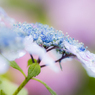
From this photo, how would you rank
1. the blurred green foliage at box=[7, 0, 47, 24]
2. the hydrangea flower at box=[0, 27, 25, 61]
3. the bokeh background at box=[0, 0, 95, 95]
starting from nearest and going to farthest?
the hydrangea flower at box=[0, 27, 25, 61], the bokeh background at box=[0, 0, 95, 95], the blurred green foliage at box=[7, 0, 47, 24]

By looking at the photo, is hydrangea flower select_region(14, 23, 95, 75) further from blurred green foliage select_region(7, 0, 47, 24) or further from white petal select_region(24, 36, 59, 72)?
blurred green foliage select_region(7, 0, 47, 24)

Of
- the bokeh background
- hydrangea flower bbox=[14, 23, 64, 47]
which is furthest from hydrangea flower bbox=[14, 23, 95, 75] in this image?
the bokeh background

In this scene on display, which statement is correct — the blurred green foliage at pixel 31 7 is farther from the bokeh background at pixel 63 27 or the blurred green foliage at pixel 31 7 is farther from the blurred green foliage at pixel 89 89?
the blurred green foliage at pixel 89 89

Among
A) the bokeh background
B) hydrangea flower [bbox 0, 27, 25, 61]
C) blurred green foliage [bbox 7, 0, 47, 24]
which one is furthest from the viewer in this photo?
blurred green foliage [bbox 7, 0, 47, 24]

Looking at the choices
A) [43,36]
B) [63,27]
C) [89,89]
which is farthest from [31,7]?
[43,36]

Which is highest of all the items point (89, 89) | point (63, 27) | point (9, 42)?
point (63, 27)

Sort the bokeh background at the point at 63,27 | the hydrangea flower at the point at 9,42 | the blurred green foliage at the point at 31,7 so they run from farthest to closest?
the blurred green foliage at the point at 31,7 < the bokeh background at the point at 63,27 < the hydrangea flower at the point at 9,42

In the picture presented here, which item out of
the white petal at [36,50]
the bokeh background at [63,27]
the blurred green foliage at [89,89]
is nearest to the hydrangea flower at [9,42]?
the white petal at [36,50]

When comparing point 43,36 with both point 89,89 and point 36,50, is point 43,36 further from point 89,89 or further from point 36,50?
point 89,89
